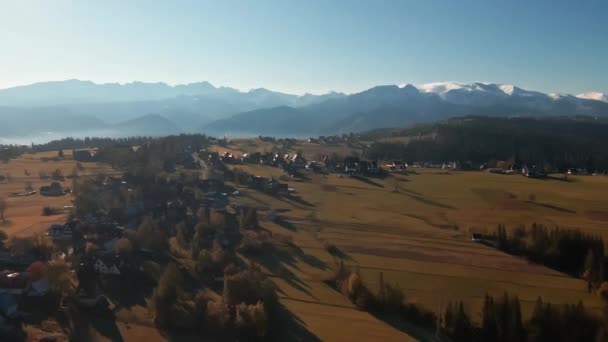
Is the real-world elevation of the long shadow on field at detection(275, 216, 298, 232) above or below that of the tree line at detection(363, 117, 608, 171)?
below

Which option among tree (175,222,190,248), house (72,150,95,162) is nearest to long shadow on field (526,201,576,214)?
tree (175,222,190,248)

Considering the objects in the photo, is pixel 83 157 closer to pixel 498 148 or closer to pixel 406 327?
pixel 406 327

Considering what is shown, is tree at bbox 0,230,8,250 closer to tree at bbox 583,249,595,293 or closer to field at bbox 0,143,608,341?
field at bbox 0,143,608,341

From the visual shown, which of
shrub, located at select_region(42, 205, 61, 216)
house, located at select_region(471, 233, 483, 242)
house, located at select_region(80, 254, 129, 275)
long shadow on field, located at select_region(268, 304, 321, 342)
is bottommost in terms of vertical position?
long shadow on field, located at select_region(268, 304, 321, 342)

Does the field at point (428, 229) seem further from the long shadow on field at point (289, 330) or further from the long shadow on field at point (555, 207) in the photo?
the long shadow on field at point (289, 330)

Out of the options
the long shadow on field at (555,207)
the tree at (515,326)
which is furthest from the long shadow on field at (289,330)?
the long shadow on field at (555,207)

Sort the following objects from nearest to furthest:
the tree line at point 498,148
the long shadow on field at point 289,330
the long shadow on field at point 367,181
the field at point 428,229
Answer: the long shadow on field at point 289,330, the field at point 428,229, the long shadow on field at point 367,181, the tree line at point 498,148

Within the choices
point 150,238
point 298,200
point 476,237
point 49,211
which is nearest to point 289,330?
point 150,238
